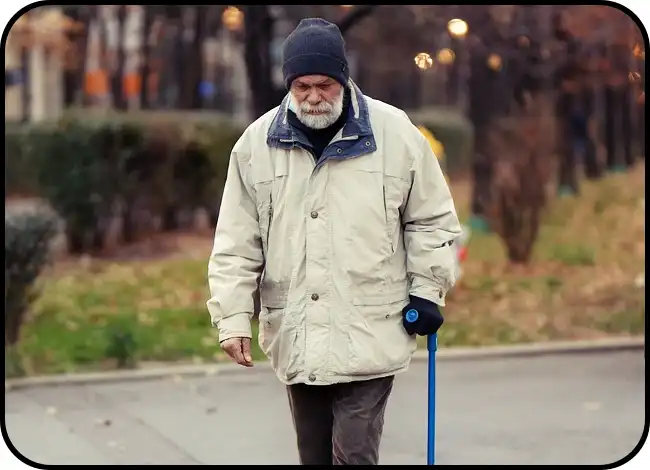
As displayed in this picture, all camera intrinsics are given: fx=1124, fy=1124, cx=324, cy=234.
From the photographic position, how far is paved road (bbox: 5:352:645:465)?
553 centimetres

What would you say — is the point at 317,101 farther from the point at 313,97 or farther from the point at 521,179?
the point at 521,179

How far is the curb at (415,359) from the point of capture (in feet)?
22.9

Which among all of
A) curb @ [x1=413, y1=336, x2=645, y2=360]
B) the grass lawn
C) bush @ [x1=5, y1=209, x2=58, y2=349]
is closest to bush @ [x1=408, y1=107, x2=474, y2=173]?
the grass lawn

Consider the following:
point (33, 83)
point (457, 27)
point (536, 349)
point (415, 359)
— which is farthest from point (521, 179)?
point (33, 83)

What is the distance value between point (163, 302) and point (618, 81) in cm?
598

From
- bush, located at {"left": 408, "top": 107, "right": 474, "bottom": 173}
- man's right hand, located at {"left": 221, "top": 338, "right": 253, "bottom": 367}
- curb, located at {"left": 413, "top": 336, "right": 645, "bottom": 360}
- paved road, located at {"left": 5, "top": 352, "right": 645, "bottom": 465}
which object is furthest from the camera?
bush, located at {"left": 408, "top": 107, "right": 474, "bottom": 173}

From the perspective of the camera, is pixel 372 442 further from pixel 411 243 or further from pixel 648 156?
pixel 648 156

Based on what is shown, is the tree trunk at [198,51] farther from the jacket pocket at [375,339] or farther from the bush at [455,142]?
the jacket pocket at [375,339]

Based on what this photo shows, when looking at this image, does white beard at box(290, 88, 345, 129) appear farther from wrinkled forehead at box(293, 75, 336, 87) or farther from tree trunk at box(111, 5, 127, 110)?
tree trunk at box(111, 5, 127, 110)

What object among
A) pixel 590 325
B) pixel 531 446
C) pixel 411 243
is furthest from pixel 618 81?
pixel 411 243

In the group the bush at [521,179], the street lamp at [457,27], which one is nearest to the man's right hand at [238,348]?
the street lamp at [457,27]

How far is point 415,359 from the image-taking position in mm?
7418

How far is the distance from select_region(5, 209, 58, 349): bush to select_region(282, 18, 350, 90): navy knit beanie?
147 inches

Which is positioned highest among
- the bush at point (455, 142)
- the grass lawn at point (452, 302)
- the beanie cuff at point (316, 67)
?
the beanie cuff at point (316, 67)
